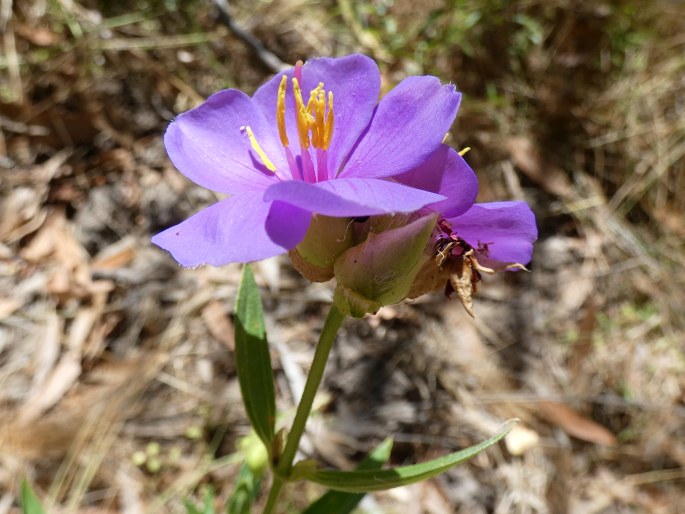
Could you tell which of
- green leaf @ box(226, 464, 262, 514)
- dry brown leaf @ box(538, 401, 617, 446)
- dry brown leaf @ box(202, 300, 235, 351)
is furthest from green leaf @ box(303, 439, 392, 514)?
dry brown leaf @ box(538, 401, 617, 446)

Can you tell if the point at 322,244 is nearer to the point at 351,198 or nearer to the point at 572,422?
the point at 351,198

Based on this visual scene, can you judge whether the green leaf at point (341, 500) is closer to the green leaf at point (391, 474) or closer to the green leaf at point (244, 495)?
the green leaf at point (244, 495)

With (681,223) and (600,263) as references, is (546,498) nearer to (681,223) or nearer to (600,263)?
(600,263)

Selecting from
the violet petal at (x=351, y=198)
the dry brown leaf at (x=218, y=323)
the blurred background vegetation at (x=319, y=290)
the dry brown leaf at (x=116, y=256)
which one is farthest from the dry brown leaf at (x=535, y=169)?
the violet petal at (x=351, y=198)

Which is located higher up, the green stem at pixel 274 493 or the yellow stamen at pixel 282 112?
the yellow stamen at pixel 282 112

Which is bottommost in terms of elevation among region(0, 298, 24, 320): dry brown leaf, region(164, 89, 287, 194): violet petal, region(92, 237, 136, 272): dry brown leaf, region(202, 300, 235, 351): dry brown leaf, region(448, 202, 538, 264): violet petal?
region(202, 300, 235, 351): dry brown leaf

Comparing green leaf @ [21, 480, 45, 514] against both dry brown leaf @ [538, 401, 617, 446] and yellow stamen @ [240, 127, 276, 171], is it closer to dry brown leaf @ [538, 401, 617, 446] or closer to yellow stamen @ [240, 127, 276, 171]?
yellow stamen @ [240, 127, 276, 171]

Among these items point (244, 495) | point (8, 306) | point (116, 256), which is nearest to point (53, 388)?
point (8, 306)
